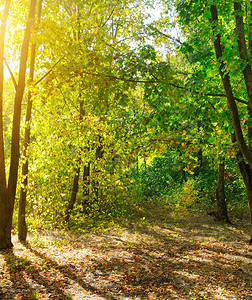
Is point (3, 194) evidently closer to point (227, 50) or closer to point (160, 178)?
point (227, 50)

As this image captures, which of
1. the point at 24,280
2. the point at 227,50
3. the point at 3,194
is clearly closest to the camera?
the point at 24,280

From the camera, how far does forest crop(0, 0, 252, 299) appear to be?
5309 mm

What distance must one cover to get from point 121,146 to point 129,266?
4.02 m

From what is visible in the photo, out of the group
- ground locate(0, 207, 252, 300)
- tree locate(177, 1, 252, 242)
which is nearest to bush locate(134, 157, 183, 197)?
ground locate(0, 207, 252, 300)

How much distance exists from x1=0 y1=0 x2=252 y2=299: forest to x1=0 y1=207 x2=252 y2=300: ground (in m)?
0.04

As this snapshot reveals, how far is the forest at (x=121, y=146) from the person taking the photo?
531 cm

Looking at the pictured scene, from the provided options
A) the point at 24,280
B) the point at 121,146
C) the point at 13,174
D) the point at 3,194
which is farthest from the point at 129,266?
the point at 121,146

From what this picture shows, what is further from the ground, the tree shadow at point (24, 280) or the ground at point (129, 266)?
the tree shadow at point (24, 280)

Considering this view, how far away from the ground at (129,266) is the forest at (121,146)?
35 mm

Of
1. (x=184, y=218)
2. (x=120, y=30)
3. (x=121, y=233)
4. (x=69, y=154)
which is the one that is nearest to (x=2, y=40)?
(x=69, y=154)

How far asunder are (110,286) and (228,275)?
2.52 m

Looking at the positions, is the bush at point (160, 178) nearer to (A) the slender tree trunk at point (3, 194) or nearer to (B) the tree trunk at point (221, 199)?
(B) the tree trunk at point (221, 199)

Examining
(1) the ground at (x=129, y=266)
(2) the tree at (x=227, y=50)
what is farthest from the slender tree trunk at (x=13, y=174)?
(2) the tree at (x=227, y=50)

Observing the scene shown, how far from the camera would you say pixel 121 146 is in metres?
9.14
